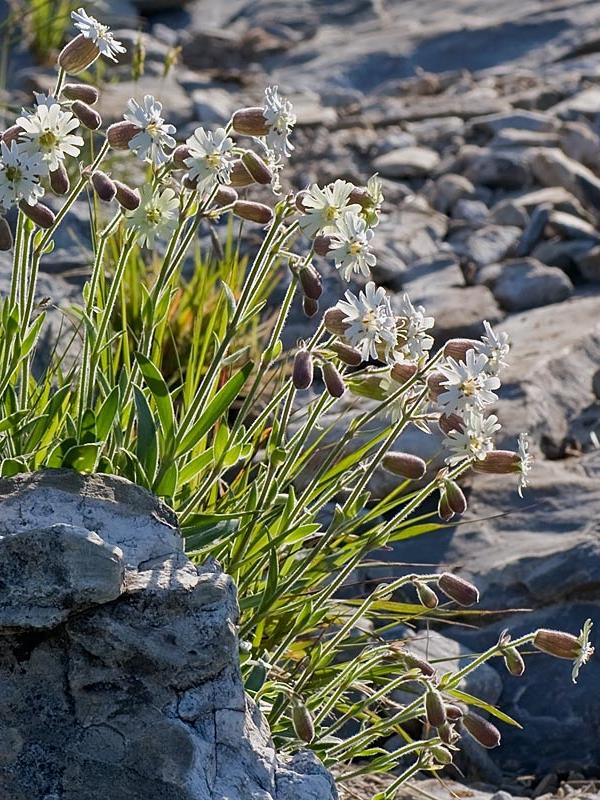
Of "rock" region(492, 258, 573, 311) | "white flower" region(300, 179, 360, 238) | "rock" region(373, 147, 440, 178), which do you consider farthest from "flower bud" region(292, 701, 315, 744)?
"rock" region(373, 147, 440, 178)

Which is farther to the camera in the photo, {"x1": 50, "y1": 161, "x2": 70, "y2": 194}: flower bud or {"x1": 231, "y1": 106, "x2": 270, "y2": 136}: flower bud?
{"x1": 231, "y1": 106, "x2": 270, "y2": 136}: flower bud

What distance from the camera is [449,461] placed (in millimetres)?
2746

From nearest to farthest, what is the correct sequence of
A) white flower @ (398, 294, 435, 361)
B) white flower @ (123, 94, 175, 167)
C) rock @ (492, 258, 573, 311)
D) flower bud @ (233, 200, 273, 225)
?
white flower @ (123, 94, 175, 167), white flower @ (398, 294, 435, 361), flower bud @ (233, 200, 273, 225), rock @ (492, 258, 573, 311)

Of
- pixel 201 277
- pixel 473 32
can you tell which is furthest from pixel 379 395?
pixel 473 32

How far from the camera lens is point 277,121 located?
2771 mm

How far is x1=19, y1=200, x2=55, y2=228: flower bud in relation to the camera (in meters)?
2.63

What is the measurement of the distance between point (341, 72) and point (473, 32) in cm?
132

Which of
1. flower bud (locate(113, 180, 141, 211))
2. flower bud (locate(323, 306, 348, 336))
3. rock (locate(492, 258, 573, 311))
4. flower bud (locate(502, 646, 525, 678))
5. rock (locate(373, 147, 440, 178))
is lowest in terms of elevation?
rock (locate(373, 147, 440, 178))

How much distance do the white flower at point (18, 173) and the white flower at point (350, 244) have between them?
609mm

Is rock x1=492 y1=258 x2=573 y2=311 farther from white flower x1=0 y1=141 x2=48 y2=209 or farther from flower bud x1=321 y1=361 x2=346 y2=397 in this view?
white flower x1=0 y1=141 x2=48 y2=209

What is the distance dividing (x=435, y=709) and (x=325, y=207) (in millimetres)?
1061

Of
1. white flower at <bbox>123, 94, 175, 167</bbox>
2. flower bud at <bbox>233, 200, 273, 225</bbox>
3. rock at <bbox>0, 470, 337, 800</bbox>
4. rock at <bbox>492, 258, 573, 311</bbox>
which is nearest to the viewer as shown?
rock at <bbox>0, 470, 337, 800</bbox>

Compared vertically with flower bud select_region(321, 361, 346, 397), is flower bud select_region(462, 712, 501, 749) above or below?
below

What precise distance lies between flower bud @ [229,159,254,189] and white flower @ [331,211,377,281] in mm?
264
